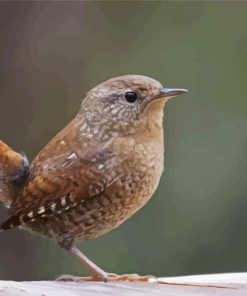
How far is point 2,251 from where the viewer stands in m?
6.05

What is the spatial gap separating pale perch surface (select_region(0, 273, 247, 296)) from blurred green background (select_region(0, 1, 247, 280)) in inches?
102

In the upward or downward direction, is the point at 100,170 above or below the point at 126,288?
above

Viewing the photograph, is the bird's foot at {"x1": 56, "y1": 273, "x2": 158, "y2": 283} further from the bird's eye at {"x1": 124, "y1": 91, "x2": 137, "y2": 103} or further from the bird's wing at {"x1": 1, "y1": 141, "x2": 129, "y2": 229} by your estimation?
the bird's eye at {"x1": 124, "y1": 91, "x2": 137, "y2": 103}

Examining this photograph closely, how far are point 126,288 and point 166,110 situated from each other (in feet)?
10.8

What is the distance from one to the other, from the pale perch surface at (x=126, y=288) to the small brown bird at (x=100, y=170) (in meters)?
0.17

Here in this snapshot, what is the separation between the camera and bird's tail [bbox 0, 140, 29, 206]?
10.6ft

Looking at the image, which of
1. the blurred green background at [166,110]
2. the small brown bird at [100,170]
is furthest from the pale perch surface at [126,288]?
the blurred green background at [166,110]

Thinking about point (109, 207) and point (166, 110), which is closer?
point (109, 207)

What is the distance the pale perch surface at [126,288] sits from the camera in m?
2.76

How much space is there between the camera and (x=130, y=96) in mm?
3166

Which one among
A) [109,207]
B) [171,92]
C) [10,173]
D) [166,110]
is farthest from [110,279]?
[166,110]

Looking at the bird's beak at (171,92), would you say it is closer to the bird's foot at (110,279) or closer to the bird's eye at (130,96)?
the bird's eye at (130,96)

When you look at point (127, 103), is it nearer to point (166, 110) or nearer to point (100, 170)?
point (100, 170)

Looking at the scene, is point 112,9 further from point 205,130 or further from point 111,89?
point 111,89
